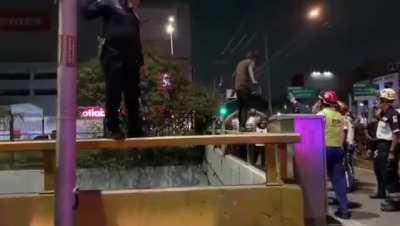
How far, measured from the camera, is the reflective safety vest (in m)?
9.60

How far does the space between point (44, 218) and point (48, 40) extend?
6440 cm

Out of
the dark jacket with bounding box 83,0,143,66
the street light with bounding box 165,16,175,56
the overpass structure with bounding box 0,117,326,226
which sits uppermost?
the street light with bounding box 165,16,175,56

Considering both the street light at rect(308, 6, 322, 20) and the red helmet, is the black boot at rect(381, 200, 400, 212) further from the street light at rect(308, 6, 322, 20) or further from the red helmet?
the street light at rect(308, 6, 322, 20)

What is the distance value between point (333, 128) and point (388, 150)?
1.80 m

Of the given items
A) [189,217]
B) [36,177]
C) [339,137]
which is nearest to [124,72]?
[189,217]

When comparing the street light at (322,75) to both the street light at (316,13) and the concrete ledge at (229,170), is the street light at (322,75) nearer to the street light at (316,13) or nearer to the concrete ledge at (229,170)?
the street light at (316,13)

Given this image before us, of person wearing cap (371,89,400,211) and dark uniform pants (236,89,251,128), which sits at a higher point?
dark uniform pants (236,89,251,128)

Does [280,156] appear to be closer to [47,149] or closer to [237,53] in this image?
[47,149]

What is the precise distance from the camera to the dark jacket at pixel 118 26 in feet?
21.7

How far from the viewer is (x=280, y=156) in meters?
6.70

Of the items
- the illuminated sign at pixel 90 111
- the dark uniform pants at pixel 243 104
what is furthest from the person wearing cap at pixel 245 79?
the illuminated sign at pixel 90 111

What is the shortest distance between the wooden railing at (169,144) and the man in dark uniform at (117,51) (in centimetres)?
20

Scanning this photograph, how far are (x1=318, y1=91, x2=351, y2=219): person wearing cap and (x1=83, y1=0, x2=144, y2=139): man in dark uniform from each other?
12.1 ft

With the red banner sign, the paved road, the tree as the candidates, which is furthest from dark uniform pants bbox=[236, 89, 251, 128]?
the red banner sign
